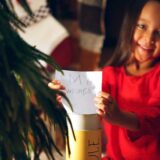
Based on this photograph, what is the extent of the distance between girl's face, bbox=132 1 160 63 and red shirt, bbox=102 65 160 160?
0.04 meters

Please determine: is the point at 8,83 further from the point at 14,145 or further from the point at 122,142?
the point at 122,142

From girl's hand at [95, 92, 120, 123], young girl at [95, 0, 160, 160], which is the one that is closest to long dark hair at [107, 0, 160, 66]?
young girl at [95, 0, 160, 160]

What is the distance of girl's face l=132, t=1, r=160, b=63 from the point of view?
3.54 ft

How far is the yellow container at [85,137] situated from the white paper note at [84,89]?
15 millimetres

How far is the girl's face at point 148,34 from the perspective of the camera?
1078 millimetres

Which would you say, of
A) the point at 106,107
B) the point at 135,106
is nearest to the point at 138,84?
the point at 135,106

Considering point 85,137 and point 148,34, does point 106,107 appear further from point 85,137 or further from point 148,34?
point 148,34

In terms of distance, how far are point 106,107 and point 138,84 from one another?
0.22m

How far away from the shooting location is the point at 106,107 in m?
0.90

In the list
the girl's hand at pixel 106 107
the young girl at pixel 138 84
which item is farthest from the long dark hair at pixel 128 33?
the girl's hand at pixel 106 107

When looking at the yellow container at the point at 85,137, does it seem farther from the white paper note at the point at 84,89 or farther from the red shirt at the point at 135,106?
the red shirt at the point at 135,106

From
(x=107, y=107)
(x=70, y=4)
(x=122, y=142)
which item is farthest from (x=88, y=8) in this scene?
(x=107, y=107)

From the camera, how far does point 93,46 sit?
1.72 metres

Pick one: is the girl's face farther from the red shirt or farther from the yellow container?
the yellow container
